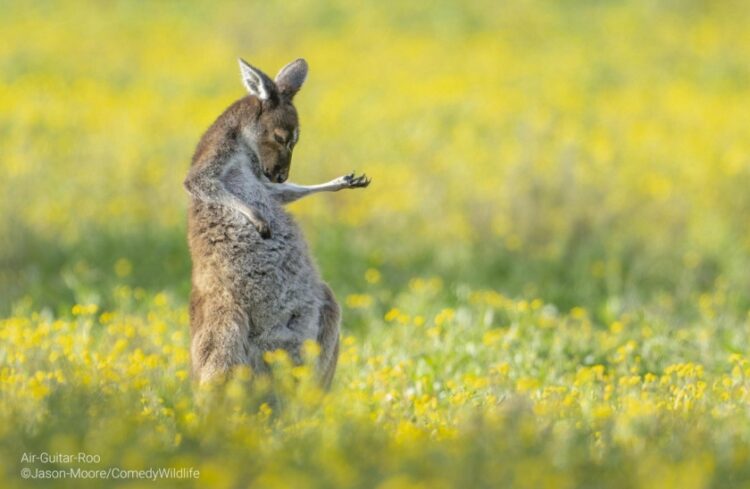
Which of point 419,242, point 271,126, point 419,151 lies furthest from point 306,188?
point 419,151

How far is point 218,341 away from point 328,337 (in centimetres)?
59

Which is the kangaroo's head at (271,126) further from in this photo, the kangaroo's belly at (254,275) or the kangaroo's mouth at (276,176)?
the kangaroo's belly at (254,275)

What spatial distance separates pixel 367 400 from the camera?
5605mm

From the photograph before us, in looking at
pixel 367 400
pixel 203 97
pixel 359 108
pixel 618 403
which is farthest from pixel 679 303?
pixel 203 97

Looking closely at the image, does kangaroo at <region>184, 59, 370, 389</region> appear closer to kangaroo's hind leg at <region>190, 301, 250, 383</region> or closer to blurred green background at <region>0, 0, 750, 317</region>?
kangaroo's hind leg at <region>190, 301, 250, 383</region>

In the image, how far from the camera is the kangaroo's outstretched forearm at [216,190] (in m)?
5.47

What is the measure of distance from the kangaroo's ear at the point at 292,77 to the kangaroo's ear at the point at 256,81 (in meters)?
0.17

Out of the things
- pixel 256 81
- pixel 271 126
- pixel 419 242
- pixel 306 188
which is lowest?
pixel 419 242

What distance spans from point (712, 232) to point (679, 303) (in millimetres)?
1799

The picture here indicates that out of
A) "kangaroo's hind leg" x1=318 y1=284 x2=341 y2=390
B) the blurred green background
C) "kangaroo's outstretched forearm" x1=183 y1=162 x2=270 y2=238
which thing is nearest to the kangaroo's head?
"kangaroo's outstretched forearm" x1=183 y1=162 x2=270 y2=238

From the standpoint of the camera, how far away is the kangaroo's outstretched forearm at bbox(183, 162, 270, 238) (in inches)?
215

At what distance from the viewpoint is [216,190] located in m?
5.54

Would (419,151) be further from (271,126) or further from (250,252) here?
(250,252)

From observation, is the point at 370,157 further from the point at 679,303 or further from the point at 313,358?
the point at 313,358
